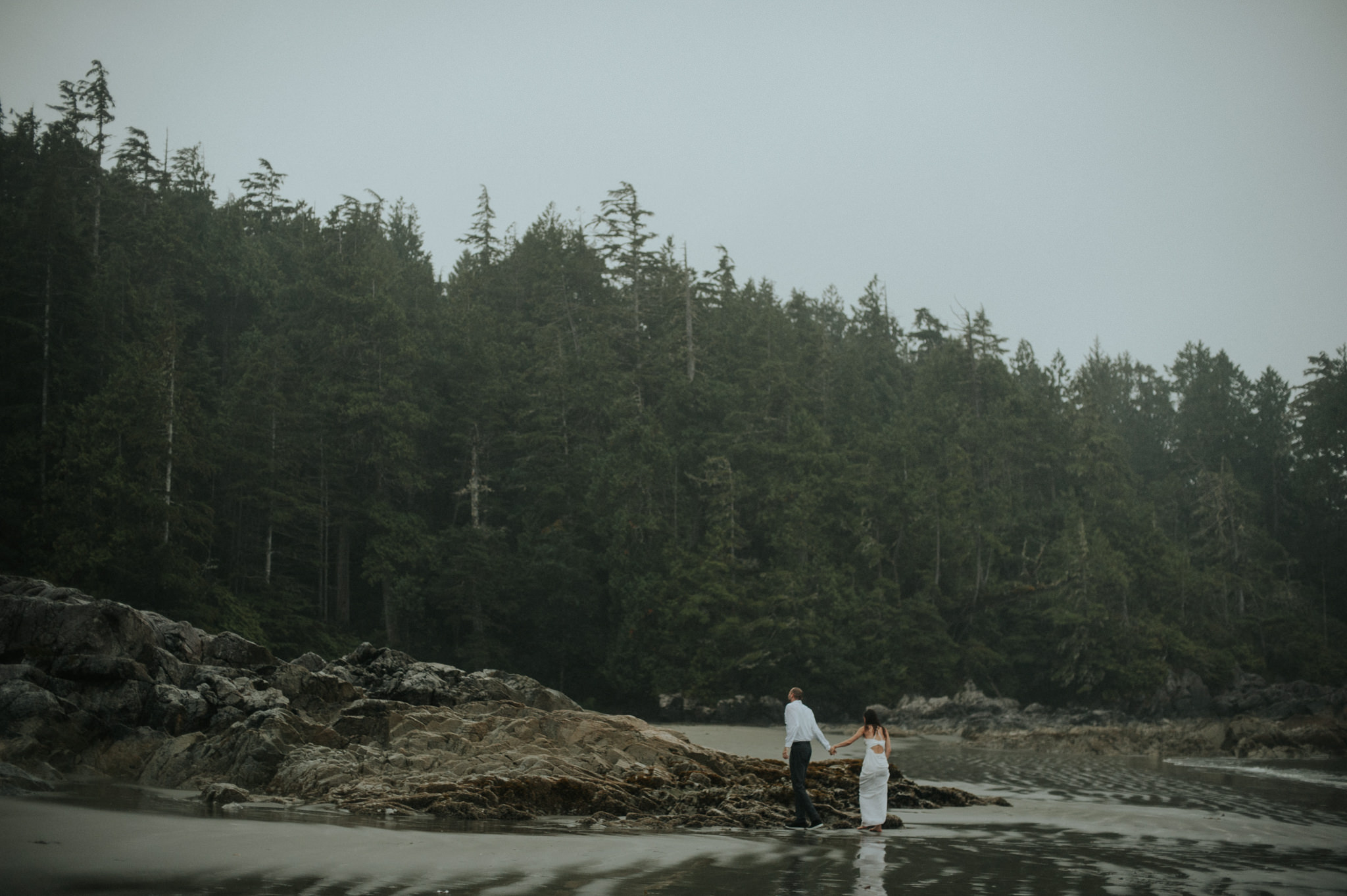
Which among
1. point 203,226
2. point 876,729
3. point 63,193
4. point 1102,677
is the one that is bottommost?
point 1102,677

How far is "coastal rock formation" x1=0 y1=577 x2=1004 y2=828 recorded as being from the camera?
12.5 metres

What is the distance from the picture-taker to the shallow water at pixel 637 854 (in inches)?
296

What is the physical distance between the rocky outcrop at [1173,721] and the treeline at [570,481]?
164 cm

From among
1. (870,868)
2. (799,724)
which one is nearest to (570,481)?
(799,724)

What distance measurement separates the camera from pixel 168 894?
Answer: 22.4 ft

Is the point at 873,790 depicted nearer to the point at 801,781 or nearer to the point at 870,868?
the point at 801,781

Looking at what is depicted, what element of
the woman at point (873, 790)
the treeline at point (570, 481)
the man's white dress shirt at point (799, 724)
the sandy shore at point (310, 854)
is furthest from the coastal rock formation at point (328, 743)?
the treeline at point (570, 481)

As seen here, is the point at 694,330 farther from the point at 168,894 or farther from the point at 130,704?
the point at 168,894

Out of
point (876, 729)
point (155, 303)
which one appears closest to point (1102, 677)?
point (876, 729)

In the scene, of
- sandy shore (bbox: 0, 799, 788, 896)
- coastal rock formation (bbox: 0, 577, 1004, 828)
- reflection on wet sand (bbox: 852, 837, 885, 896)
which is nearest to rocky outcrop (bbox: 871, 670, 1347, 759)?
coastal rock formation (bbox: 0, 577, 1004, 828)

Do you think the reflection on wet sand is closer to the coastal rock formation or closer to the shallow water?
the shallow water

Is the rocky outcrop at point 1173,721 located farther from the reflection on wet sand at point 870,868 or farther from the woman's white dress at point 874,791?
the reflection on wet sand at point 870,868

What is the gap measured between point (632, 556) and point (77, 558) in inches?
885

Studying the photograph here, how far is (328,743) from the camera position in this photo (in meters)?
15.4
